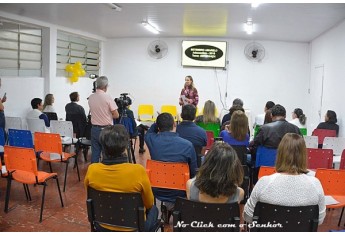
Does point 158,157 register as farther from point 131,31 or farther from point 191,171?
point 131,31

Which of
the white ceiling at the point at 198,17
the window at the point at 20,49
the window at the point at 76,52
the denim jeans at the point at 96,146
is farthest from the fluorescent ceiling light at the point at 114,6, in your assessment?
the window at the point at 76,52

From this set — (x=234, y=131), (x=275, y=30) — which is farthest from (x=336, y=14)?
(x=234, y=131)

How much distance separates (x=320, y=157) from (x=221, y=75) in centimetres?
665

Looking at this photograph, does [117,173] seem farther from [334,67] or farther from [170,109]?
[170,109]

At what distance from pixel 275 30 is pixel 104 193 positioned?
700cm

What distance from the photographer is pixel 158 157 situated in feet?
10.7

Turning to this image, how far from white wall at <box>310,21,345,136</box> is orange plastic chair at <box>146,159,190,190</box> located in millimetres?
4490

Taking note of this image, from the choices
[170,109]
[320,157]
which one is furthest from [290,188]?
[170,109]

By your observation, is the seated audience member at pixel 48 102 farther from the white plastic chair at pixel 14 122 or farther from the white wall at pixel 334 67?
the white wall at pixel 334 67

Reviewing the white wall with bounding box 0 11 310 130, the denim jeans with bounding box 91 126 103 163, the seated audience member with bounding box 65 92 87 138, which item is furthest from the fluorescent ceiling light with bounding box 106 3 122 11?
the white wall with bounding box 0 11 310 130

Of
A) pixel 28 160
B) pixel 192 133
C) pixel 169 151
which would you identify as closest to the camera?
pixel 169 151

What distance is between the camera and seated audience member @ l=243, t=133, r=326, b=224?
2.16 m

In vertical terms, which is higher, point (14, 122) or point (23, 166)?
point (14, 122)

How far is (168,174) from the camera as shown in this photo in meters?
3.08
